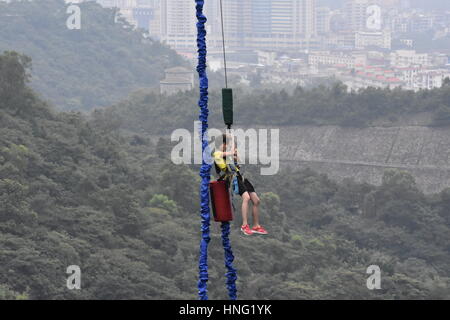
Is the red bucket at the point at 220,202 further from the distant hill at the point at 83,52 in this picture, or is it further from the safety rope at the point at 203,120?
the distant hill at the point at 83,52

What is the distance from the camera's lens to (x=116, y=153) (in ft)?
110

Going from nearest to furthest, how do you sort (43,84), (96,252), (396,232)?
(96,252), (396,232), (43,84)

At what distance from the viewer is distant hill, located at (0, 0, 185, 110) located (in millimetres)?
78250

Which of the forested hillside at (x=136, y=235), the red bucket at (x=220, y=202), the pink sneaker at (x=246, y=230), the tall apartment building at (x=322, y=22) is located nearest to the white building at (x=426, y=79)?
the tall apartment building at (x=322, y=22)

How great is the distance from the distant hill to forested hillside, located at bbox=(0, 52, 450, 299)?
40.3 m

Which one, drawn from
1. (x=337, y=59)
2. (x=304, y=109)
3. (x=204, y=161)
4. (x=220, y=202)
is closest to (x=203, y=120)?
(x=204, y=161)

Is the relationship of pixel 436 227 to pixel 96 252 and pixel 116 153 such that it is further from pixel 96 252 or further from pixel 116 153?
pixel 96 252

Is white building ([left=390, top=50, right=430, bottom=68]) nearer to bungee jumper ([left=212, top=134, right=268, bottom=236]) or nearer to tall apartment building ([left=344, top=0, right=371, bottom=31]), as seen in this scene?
tall apartment building ([left=344, top=0, right=371, bottom=31])

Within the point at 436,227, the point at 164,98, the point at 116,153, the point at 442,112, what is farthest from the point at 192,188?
the point at 164,98

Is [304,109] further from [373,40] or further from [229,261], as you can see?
[373,40]

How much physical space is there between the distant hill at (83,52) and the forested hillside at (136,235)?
40.3 metres

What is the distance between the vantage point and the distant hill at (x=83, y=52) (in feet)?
257

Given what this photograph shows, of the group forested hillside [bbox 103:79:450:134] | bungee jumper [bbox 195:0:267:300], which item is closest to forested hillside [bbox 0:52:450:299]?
bungee jumper [bbox 195:0:267:300]

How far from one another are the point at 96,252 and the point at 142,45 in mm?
68366
